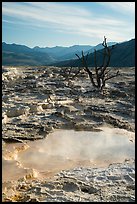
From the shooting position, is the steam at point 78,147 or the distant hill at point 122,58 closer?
the steam at point 78,147

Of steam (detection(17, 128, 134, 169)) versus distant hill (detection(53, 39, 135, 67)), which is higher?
distant hill (detection(53, 39, 135, 67))

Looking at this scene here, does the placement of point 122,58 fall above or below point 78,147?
above

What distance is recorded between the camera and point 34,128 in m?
6.36

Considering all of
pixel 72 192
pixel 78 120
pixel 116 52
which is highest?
pixel 116 52

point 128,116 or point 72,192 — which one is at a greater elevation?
point 128,116

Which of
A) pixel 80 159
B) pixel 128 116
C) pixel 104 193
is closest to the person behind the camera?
pixel 104 193

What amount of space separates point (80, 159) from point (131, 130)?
81.3 inches

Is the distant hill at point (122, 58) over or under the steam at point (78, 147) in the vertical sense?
over

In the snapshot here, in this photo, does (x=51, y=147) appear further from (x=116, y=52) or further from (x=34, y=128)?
(x=116, y=52)

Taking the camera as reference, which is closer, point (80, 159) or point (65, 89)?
point (80, 159)

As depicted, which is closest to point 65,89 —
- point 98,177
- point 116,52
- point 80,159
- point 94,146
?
point 94,146

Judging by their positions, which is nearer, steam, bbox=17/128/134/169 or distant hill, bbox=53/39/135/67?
steam, bbox=17/128/134/169

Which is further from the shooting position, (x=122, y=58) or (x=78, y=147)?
(x=122, y=58)

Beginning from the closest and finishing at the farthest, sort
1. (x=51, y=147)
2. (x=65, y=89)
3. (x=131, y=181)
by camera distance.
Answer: (x=131, y=181) < (x=51, y=147) < (x=65, y=89)
